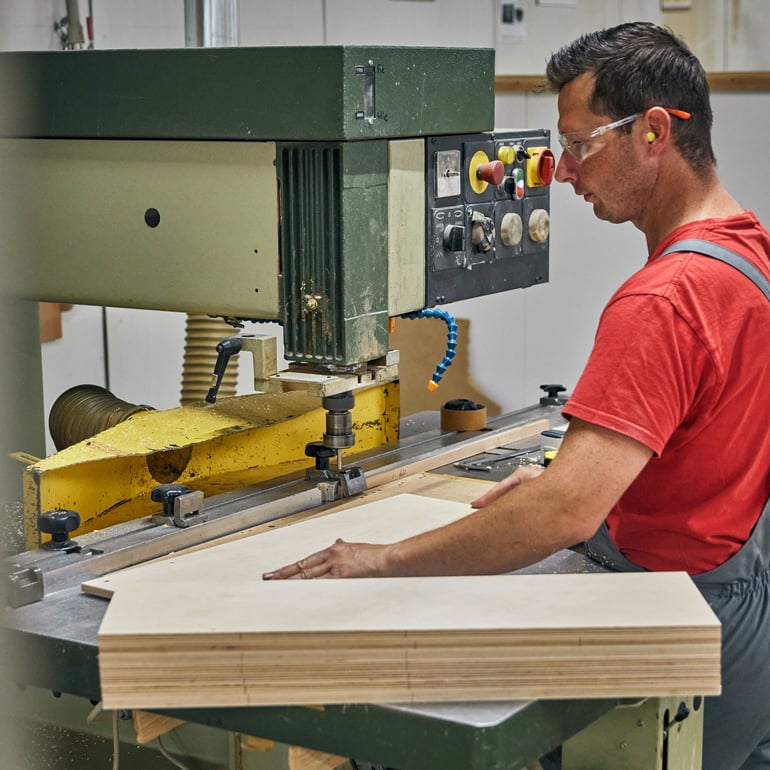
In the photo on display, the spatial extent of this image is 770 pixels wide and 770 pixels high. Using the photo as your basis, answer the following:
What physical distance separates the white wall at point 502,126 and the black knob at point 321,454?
4.33 ft

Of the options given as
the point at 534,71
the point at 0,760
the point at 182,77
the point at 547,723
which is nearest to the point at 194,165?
the point at 182,77

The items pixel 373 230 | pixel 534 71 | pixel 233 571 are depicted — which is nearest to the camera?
pixel 233 571

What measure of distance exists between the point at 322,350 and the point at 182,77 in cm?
43

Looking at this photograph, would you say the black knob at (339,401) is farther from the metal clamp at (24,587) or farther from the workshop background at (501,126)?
the workshop background at (501,126)

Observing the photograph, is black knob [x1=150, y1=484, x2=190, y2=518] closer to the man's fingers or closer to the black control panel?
the man's fingers

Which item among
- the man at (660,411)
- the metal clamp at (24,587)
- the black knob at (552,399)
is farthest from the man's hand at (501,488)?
the black knob at (552,399)

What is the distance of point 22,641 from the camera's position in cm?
142

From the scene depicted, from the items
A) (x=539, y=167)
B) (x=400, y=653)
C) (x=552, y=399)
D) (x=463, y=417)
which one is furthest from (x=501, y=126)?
(x=400, y=653)

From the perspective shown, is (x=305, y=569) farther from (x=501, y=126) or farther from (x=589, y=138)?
(x=501, y=126)

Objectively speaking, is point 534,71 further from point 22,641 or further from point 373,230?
point 22,641

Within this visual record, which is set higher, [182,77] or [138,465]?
[182,77]

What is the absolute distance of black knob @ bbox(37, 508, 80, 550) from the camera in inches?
64.6

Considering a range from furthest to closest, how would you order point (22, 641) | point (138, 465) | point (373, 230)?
point (138, 465)
point (373, 230)
point (22, 641)

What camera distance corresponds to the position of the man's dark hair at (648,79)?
60.9 inches
